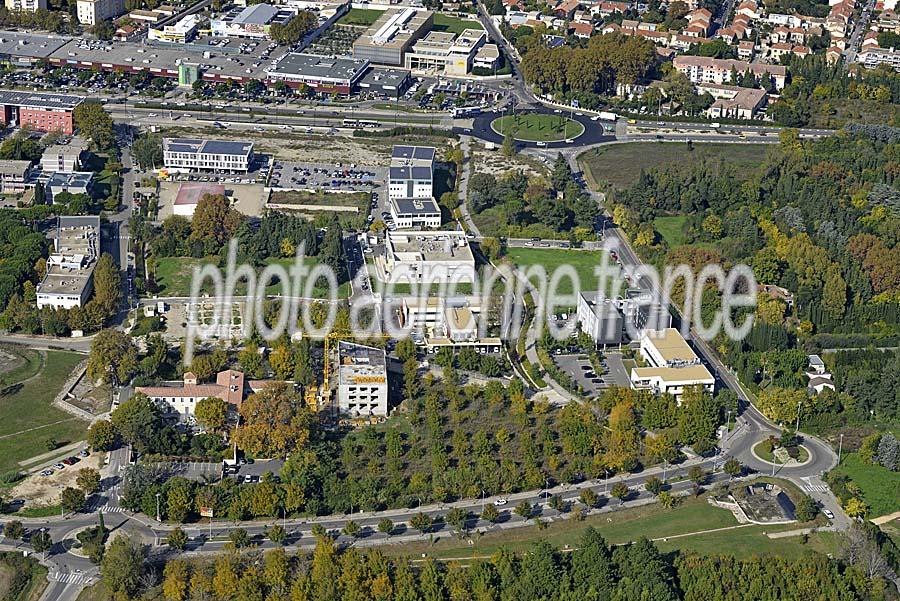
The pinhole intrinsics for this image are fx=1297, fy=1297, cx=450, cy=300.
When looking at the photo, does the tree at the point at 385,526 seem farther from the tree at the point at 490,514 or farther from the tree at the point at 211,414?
the tree at the point at 211,414

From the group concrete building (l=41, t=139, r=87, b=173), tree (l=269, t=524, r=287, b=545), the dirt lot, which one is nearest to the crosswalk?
the dirt lot

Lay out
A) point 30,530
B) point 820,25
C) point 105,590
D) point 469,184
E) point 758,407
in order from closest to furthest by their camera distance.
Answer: point 105,590 < point 30,530 < point 758,407 < point 469,184 < point 820,25

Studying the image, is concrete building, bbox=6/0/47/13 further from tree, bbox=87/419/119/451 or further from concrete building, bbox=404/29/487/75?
tree, bbox=87/419/119/451

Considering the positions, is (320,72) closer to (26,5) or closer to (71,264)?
(26,5)

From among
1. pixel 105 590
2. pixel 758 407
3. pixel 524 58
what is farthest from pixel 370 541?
pixel 524 58

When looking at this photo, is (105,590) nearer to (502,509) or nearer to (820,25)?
(502,509)

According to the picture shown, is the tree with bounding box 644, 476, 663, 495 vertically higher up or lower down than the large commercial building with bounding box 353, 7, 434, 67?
lower down

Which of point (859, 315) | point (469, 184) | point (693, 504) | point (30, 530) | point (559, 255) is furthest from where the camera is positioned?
point (469, 184)
